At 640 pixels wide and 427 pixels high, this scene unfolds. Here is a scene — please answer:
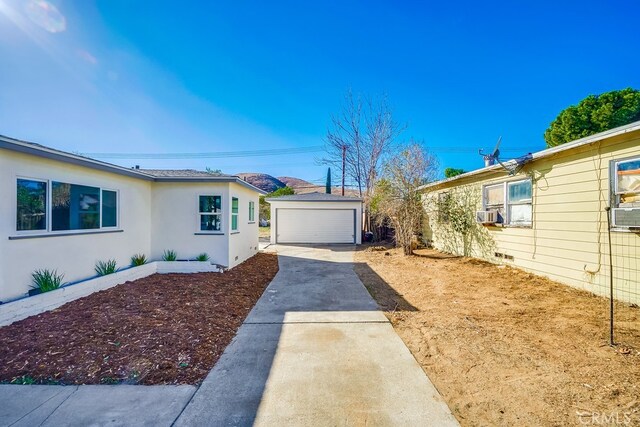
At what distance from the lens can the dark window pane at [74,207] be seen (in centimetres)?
546

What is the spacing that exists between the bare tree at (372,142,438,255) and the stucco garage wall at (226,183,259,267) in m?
5.49

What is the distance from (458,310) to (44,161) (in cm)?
789

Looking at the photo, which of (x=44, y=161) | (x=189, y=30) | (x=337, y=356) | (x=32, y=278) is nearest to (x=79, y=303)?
(x=32, y=278)

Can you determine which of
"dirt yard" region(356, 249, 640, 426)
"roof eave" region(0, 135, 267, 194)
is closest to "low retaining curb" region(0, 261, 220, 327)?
"roof eave" region(0, 135, 267, 194)

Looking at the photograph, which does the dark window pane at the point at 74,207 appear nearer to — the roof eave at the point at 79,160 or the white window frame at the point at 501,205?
the roof eave at the point at 79,160

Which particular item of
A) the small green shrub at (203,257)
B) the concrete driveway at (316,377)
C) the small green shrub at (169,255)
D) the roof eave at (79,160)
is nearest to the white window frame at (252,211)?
the roof eave at (79,160)

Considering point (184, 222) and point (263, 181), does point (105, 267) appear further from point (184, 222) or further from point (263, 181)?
point (263, 181)

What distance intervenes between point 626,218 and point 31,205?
33.5 feet

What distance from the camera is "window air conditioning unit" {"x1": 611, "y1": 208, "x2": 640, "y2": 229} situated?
4531mm

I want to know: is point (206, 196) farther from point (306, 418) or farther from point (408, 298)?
point (306, 418)

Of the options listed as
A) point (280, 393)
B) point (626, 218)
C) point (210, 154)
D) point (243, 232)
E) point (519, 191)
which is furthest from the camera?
point (210, 154)

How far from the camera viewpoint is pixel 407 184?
35.7ft
